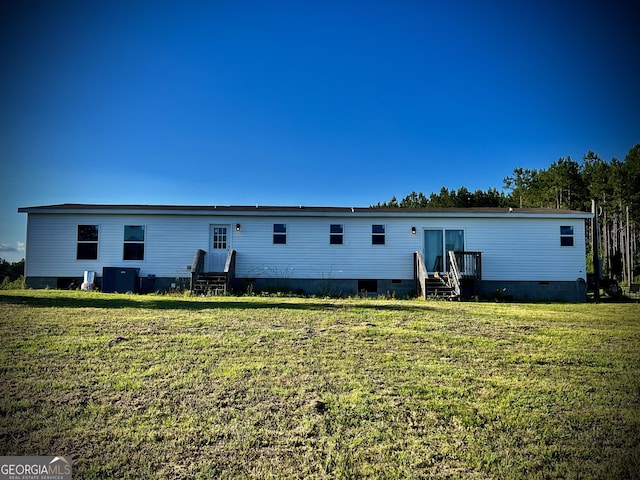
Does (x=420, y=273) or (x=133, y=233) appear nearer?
(x=420, y=273)

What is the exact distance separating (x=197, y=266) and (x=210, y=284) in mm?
862

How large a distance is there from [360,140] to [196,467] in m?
16.2

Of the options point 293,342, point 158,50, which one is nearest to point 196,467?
point 293,342

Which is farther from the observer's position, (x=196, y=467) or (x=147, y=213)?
(x=147, y=213)

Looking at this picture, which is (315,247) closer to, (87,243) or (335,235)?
(335,235)

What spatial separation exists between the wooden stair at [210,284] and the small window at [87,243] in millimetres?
4550

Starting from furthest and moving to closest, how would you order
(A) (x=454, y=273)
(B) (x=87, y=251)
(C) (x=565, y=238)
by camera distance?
(C) (x=565, y=238)
(B) (x=87, y=251)
(A) (x=454, y=273)

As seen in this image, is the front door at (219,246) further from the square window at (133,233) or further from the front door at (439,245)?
the front door at (439,245)

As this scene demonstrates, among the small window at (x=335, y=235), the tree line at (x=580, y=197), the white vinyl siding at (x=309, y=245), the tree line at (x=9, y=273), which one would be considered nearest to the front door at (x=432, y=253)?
the white vinyl siding at (x=309, y=245)

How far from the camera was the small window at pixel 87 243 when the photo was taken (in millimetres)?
16125

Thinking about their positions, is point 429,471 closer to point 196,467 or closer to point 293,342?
point 196,467

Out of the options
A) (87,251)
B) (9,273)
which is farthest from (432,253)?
(9,273)

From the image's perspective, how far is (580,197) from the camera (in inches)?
1506

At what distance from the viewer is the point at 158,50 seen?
6766 mm
